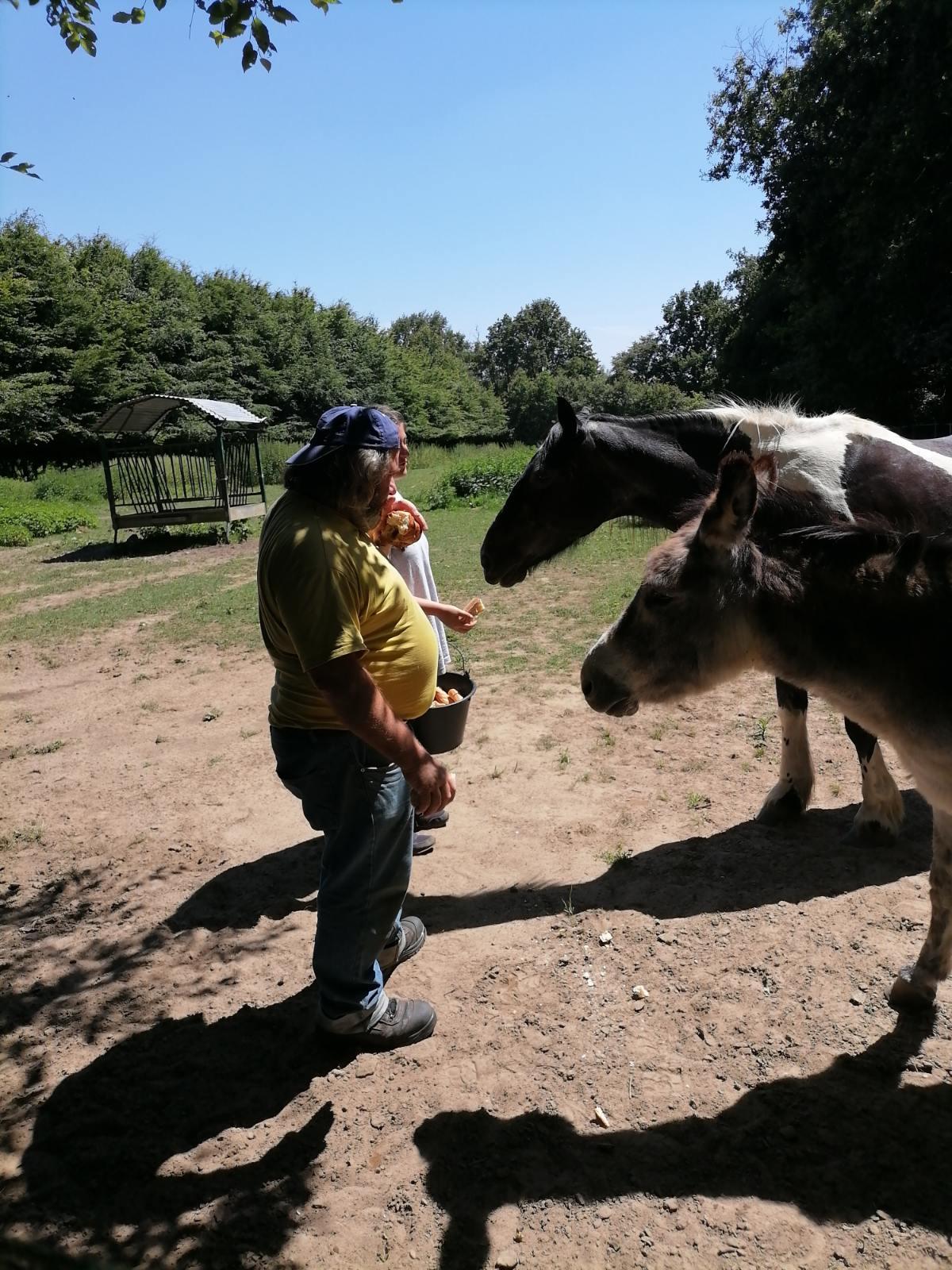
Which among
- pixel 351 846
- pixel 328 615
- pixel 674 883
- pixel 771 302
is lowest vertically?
pixel 674 883

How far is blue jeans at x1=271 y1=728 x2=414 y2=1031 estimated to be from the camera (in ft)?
8.89

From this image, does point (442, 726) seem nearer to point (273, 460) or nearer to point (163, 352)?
point (273, 460)

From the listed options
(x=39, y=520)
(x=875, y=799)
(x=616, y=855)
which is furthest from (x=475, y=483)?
(x=875, y=799)

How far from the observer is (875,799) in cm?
414

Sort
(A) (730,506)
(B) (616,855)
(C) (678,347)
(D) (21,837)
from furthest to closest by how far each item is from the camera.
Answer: (C) (678,347)
(D) (21,837)
(B) (616,855)
(A) (730,506)

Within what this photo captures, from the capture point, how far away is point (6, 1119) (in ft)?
9.05

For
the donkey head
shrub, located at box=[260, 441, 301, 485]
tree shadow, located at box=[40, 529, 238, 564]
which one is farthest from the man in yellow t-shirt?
shrub, located at box=[260, 441, 301, 485]

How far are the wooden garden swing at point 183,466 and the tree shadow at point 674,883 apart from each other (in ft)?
44.3

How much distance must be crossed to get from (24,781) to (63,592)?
7.87 metres

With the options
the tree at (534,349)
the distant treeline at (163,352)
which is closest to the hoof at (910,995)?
the distant treeline at (163,352)

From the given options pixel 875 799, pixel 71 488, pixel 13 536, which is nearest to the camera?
pixel 875 799

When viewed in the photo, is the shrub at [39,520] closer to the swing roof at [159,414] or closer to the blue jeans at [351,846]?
the swing roof at [159,414]

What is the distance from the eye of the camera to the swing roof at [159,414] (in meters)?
16.2

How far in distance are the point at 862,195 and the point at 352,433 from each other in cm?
2183
